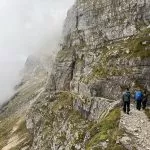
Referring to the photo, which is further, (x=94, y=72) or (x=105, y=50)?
(x=105, y=50)

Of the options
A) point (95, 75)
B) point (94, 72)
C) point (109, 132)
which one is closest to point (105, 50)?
point (94, 72)

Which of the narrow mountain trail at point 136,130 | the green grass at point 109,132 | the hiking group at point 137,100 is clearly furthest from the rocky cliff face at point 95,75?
the hiking group at point 137,100

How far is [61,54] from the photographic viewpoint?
14538 cm

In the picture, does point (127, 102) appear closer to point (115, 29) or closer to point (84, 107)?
point (84, 107)

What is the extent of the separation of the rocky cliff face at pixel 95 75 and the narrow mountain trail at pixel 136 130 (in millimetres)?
604

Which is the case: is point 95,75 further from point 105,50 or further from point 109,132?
point 109,132

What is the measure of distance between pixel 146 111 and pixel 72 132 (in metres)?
30.1

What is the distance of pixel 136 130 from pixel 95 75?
129 ft

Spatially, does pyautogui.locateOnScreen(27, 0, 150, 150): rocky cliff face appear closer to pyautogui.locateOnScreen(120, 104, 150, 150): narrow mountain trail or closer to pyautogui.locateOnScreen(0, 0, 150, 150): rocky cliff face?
pyautogui.locateOnScreen(0, 0, 150, 150): rocky cliff face

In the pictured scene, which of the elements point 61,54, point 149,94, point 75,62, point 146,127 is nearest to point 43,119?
point 75,62

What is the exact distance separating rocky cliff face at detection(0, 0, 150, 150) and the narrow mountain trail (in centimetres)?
60

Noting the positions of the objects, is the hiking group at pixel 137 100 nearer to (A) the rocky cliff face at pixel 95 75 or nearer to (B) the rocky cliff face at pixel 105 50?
(A) the rocky cliff face at pixel 95 75

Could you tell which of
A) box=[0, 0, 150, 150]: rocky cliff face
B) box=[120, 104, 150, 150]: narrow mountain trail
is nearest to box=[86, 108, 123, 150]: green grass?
box=[0, 0, 150, 150]: rocky cliff face

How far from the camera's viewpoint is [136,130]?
50094mm
